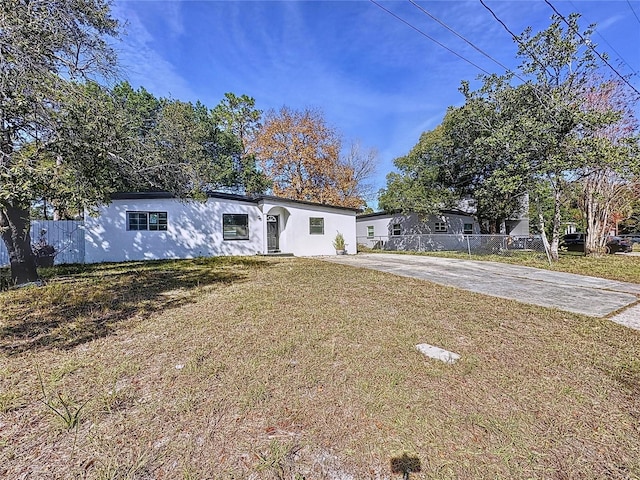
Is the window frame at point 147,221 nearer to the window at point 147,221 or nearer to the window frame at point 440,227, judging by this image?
the window at point 147,221

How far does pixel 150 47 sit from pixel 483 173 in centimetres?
1681

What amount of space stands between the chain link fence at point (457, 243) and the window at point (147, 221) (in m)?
12.5

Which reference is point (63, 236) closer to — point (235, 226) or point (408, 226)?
point (235, 226)

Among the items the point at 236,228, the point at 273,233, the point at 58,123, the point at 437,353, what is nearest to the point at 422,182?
the point at 273,233

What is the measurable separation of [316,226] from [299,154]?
27.1ft

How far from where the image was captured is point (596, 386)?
8.13 feet

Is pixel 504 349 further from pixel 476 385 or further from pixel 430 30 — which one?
pixel 430 30

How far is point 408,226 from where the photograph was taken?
20.7m

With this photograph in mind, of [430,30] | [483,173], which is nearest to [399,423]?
[430,30]

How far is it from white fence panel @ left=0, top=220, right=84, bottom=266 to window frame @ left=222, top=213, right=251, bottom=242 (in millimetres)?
5335

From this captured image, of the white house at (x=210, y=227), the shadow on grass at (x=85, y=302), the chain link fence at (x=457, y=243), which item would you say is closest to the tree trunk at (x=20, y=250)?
the shadow on grass at (x=85, y=302)

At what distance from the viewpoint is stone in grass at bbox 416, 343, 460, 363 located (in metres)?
2.94

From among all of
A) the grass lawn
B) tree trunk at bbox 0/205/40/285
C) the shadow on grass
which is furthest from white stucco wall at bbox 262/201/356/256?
the grass lawn

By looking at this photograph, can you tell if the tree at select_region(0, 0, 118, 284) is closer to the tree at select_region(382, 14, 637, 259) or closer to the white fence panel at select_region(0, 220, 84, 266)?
the white fence panel at select_region(0, 220, 84, 266)
